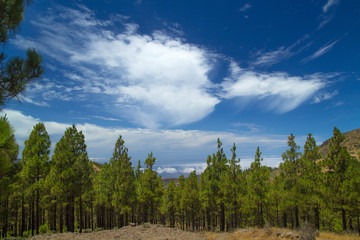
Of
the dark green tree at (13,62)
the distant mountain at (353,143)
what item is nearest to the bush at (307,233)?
the dark green tree at (13,62)

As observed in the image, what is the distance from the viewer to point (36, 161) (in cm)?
2523

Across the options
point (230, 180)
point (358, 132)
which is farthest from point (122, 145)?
point (358, 132)

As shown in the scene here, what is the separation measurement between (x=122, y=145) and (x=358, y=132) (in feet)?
461

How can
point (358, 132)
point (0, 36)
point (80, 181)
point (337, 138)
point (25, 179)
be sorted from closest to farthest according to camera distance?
point (0, 36)
point (337, 138)
point (25, 179)
point (80, 181)
point (358, 132)

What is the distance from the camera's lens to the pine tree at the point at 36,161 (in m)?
25.0

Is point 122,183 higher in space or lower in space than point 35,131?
lower

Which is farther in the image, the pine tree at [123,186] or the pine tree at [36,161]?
the pine tree at [123,186]

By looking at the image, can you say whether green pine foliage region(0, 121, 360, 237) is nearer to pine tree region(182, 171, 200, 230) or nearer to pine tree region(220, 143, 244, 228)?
pine tree region(220, 143, 244, 228)

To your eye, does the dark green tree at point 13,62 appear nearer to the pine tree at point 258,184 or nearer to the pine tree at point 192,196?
the pine tree at point 258,184

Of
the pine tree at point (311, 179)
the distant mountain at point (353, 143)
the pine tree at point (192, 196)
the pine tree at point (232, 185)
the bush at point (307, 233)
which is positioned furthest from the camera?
the distant mountain at point (353, 143)

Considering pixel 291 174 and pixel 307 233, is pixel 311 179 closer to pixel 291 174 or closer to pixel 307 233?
pixel 291 174

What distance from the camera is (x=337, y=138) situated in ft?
68.9

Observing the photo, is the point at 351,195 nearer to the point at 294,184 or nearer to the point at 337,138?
the point at 337,138

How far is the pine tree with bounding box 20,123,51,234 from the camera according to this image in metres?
25.0
